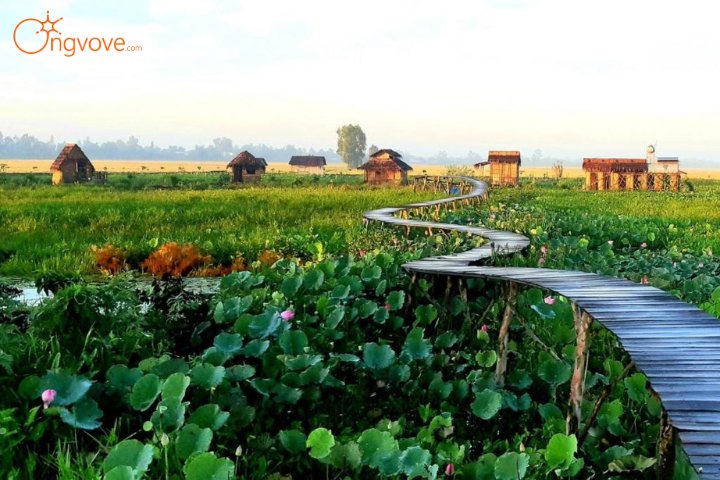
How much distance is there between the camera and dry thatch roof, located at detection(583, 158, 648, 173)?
40.2 metres

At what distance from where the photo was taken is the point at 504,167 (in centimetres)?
4409

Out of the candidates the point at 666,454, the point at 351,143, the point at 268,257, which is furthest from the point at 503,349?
the point at 351,143

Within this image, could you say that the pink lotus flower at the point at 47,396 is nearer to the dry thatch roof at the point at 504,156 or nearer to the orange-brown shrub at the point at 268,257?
the orange-brown shrub at the point at 268,257

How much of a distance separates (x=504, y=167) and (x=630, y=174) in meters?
7.43

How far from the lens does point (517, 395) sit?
426cm

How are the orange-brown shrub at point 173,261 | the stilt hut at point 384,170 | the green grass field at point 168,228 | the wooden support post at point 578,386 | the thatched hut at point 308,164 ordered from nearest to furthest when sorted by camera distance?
1. the wooden support post at point 578,386
2. the orange-brown shrub at point 173,261
3. the green grass field at point 168,228
4. the stilt hut at point 384,170
5. the thatched hut at point 308,164

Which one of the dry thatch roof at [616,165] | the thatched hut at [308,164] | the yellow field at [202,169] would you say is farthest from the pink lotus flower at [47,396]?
the thatched hut at [308,164]

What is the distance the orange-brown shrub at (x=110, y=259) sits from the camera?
31.6 feet

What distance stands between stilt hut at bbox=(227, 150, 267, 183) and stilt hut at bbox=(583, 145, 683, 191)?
2083 cm

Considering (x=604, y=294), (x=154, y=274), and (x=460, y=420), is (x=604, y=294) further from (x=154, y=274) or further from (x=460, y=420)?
(x=154, y=274)

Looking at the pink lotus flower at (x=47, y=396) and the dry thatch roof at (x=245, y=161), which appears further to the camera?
the dry thatch roof at (x=245, y=161)

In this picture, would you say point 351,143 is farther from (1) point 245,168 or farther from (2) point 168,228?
(2) point 168,228

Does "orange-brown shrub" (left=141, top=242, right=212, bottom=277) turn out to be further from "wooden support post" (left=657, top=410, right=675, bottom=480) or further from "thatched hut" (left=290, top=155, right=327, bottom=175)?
"thatched hut" (left=290, top=155, right=327, bottom=175)

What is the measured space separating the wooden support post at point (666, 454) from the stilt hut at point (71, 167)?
1576 inches
